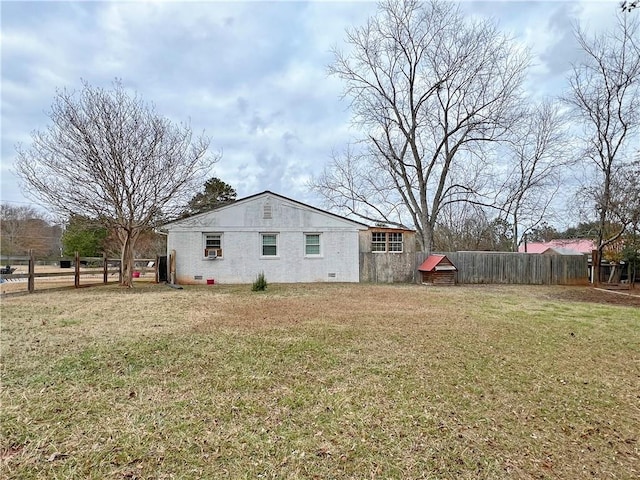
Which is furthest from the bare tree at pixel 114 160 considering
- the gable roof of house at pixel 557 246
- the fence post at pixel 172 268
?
the gable roof of house at pixel 557 246

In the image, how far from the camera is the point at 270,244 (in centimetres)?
1672

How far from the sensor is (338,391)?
Result: 362cm

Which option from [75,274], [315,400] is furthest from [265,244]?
[315,400]

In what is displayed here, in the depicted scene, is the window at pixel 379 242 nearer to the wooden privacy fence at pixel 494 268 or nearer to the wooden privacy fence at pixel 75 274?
the wooden privacy fence at pixel 494 268

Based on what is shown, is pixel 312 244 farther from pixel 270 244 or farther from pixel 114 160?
pixel 114 160

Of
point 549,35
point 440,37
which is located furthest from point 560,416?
point 440,37

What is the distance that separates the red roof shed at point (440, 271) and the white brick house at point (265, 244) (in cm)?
344

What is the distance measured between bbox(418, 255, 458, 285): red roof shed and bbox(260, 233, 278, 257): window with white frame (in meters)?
7.27

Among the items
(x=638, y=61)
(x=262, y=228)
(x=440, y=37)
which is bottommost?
(x=262, y=228)

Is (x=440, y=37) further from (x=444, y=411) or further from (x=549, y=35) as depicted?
(x=444, y=411)

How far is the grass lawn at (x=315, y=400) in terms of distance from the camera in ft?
8.13

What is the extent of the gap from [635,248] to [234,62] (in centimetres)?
1866

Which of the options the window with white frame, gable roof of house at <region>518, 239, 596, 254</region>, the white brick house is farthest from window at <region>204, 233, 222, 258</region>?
gable roof of house at <region>518, 239, 596, 254</region>

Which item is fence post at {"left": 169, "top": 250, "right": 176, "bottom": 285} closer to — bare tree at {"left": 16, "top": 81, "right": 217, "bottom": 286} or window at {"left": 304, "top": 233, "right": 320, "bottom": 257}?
bare tree at {"left": 16, "top": 81, "right": 217, "bottom": 286}
